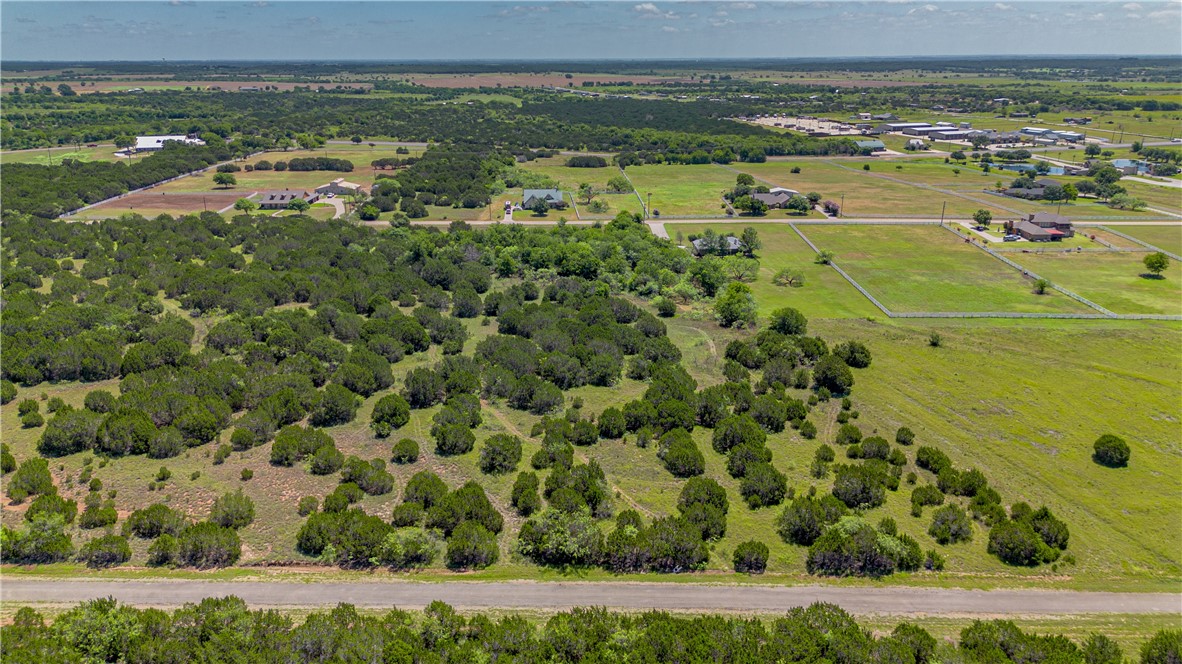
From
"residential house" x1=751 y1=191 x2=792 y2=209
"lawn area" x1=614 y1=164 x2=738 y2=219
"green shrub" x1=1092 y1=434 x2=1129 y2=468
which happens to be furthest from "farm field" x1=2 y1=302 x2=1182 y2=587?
"lawn area" x1=614 y1=164 x2=738 y2=219

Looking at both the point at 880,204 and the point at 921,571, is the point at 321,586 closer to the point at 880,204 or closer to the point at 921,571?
the point at 921,571

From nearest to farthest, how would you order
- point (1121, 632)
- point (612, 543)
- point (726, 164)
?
point (1121, 632) → point (612, 543) → point (726, 164)

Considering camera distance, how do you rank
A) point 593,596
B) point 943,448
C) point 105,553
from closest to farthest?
1. point 593,596
2. point 105,553
3. point 943,448

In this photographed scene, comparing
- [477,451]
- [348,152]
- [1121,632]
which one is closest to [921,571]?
[1121,632]

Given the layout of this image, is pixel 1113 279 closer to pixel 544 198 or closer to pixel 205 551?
pixel 544 198

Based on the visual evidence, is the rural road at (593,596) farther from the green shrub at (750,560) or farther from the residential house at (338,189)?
the residential house at (338,189)

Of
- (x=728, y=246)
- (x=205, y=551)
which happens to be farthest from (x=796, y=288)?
(x=205, y=551)
